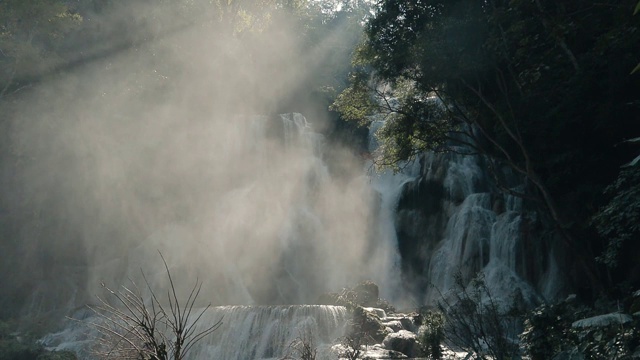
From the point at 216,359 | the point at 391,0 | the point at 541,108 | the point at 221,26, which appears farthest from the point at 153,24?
the point at 541,108

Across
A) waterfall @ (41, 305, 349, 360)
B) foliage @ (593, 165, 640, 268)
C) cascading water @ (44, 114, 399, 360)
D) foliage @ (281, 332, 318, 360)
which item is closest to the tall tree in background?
foliage @ (593, 165, 640, 268)

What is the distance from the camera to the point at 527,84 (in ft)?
54.0

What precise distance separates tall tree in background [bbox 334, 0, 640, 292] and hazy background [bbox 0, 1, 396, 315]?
11.5 meters

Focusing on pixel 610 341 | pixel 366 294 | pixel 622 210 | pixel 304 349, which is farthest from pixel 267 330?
pixel 610 341

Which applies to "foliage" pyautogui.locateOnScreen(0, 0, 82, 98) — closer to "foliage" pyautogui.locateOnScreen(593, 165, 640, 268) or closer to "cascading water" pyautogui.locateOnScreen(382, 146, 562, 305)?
"cascading water" pyautogui.locateOnScreen(382, 146, 562, 305)

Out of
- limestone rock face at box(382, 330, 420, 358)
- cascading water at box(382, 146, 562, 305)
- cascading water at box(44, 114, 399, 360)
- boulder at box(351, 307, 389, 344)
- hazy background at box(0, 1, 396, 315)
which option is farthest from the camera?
cascading water at box(44, 114, 399, 360)

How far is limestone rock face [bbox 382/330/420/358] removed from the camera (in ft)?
51.5

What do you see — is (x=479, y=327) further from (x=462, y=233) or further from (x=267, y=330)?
(x=462, y=233)

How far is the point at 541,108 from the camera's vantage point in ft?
52.7

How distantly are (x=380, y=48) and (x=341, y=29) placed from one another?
49.6m

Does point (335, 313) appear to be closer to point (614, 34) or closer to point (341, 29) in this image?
point (614, 34)

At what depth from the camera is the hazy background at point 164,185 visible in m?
28.6

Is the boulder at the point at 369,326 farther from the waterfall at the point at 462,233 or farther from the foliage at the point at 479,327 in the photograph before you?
the foliage at the point at 479,327

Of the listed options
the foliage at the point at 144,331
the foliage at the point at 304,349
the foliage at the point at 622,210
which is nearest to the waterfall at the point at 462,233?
the foliage at the point at 304,349
